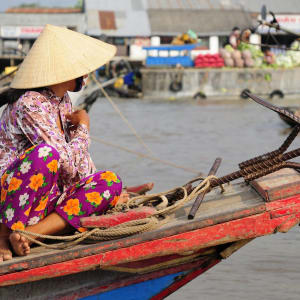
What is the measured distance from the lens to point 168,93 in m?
20.6

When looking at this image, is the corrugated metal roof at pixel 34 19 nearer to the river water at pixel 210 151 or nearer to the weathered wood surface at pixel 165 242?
the river water at pixel 210 151

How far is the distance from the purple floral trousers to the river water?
112 centimetres

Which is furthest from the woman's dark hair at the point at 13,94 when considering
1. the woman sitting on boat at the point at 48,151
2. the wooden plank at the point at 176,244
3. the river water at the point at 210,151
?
the river water at the point at 210,151

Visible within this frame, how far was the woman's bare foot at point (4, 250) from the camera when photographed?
2.56 meters

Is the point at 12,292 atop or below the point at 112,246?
below

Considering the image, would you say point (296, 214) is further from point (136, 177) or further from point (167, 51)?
point (167, 51)

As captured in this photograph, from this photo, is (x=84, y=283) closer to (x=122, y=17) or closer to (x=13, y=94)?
(x=13, y=94)

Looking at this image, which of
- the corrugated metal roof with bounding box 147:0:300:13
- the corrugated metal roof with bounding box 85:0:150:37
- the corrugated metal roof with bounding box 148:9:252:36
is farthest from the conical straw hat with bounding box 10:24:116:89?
the corrugated metal roof with bounding box 147:0:300:13

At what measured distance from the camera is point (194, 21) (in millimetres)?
30047

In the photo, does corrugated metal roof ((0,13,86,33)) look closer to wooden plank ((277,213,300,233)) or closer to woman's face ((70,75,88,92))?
woman's face ((70,75,88,92))

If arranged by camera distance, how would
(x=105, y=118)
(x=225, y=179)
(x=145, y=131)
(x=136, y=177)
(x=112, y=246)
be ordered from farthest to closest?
(x=105, y=118), (x=145, y=131), (x=136, y=177), (x=225, y=179), (x=112, y=246)

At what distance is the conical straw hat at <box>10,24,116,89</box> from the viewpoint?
2.68 metres

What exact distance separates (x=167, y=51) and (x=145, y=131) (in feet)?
37.2

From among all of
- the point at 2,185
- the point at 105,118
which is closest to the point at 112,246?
the point at 2,185
